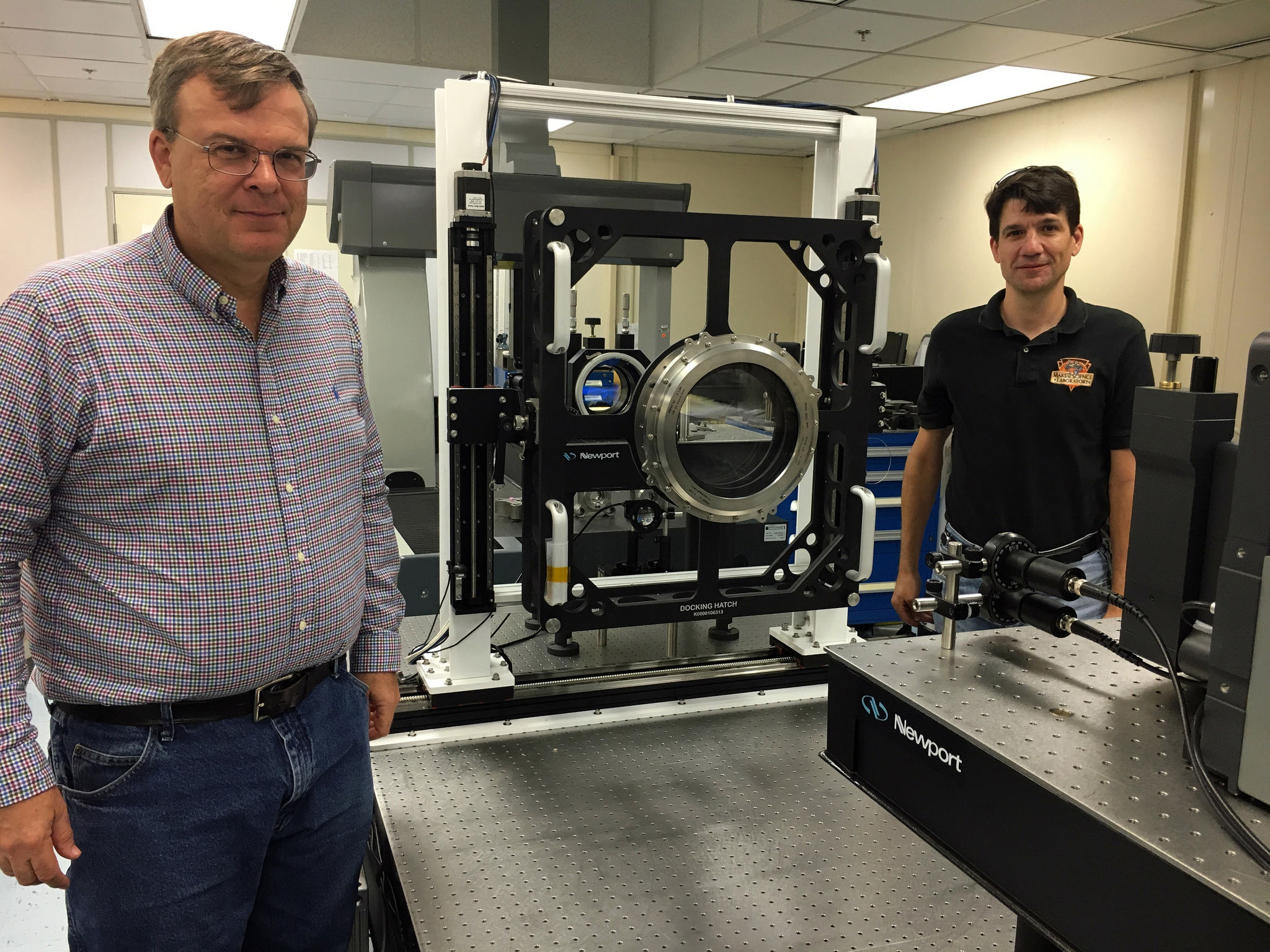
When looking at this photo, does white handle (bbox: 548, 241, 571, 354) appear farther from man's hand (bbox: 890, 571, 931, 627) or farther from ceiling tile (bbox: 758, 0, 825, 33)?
ceiling tile (bbox: 758, 0, 825, 33)

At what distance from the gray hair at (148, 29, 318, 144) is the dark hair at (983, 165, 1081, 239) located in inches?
60.2

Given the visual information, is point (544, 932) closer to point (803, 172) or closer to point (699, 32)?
point (699, 32)

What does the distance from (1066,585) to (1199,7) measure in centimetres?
421

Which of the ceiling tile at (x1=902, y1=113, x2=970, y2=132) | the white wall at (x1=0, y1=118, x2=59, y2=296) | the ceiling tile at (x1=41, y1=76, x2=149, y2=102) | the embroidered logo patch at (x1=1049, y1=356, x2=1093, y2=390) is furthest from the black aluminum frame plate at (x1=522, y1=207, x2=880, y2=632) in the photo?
the white wall at (x1=0, y1=118, x2=59, y2=296)

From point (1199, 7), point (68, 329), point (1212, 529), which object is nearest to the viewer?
point (1212, 529)

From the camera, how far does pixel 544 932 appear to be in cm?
147

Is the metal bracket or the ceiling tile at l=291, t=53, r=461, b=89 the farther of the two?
the ceiling tile at l=291, t=53, r=461, b=89

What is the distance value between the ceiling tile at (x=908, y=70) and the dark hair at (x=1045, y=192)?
11.7 feet

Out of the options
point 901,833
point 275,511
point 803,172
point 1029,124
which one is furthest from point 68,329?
point 803,172

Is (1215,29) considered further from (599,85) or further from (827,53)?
(599,85)

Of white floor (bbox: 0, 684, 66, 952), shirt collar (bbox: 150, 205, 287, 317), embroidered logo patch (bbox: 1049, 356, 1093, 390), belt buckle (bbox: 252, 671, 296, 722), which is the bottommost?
white floor (bbox: 0, 684, 66, 952)

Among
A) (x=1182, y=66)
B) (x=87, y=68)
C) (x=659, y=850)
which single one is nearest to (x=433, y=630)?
(x=659, y=850)

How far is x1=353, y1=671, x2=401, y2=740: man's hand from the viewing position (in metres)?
1.55

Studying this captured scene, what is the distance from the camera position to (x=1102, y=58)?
16.7ft
